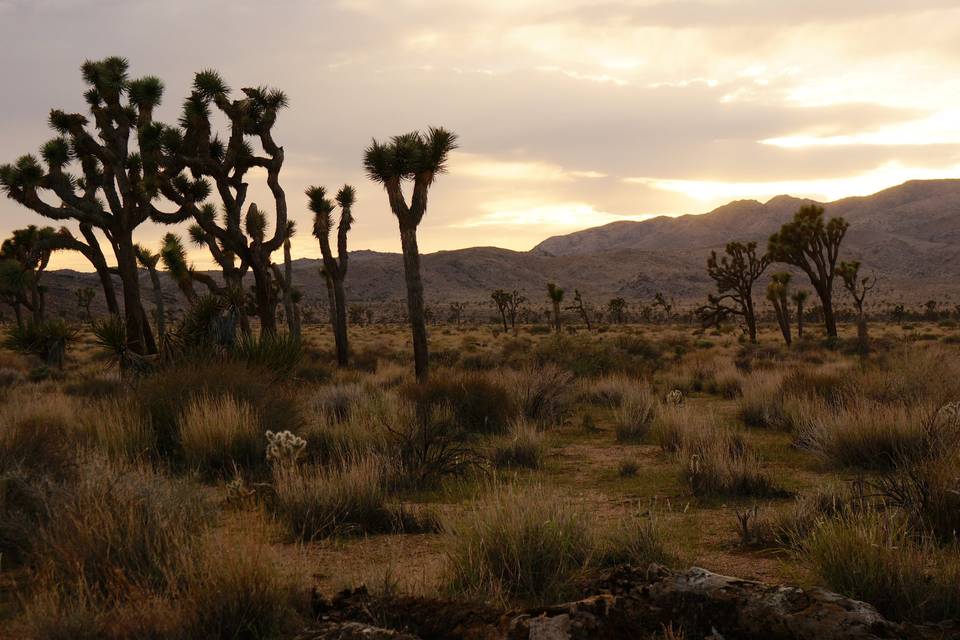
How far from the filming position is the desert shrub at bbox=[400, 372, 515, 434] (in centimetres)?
1310

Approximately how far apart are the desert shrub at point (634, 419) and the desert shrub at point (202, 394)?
5325 mm

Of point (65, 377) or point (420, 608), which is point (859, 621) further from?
point (65, 377)

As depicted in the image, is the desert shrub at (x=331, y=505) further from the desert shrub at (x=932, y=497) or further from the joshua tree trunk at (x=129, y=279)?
the joshua tree trunk at (x=129, y=279)

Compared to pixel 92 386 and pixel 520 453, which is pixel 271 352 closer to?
pixel 92 386

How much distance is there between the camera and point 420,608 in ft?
13.1

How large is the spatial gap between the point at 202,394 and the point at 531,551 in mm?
7163

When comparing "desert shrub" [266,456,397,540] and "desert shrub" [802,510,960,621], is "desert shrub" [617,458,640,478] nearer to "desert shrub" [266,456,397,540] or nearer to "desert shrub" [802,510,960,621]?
"desert shrub" [266,456,397,540]

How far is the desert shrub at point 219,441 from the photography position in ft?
30.7

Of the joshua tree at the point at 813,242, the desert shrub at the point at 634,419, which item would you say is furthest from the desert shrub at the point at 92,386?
the joshua tree at the point at 813,242

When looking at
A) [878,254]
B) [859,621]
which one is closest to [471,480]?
[859,621]

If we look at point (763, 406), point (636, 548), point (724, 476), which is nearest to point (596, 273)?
point (763, 406)

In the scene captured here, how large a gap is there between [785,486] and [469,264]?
155160 millimetres

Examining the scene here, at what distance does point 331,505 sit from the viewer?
686 cm

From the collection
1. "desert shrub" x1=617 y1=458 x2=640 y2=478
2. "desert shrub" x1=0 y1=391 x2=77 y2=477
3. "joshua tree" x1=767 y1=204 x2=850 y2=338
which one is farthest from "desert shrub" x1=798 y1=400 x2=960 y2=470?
"joshua tree" x1=767 y1=204 x2=850 y2=338
